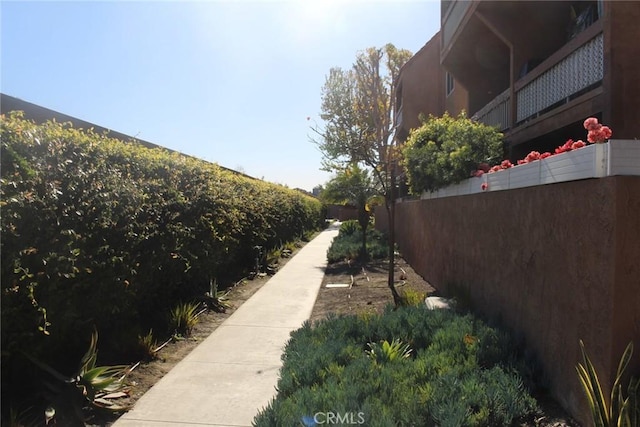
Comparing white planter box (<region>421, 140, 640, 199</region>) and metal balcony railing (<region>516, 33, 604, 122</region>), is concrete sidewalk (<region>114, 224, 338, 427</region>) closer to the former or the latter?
white planter box (<region>421, 140, 640, 199</region>)

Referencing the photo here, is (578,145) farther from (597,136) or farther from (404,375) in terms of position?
(404,375)

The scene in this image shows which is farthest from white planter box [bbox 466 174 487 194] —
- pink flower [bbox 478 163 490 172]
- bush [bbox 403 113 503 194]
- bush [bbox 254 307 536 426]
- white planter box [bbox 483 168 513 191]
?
bush [bbox 254 307 536 426]

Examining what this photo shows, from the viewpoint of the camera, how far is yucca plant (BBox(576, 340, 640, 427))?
9.16ft

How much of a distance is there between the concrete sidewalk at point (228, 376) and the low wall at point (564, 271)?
98.6 inches

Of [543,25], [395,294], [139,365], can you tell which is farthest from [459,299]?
[543,25]

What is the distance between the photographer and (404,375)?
3732mm

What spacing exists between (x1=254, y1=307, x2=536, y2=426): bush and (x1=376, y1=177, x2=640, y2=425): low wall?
37cm

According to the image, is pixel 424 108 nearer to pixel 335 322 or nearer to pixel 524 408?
pixel 335 322

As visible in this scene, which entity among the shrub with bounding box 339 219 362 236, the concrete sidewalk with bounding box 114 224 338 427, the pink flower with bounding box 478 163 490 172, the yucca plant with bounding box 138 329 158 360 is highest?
the pink flower with bounding box 478 163 490 172

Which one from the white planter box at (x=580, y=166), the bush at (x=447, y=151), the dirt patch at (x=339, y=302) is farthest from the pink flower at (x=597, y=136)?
the bush at (x=447, y=151)

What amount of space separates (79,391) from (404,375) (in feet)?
8.78

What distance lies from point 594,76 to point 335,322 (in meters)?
4.84

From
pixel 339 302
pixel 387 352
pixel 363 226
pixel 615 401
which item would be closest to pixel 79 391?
pixel 387 352

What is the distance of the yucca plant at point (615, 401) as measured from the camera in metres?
2.79
